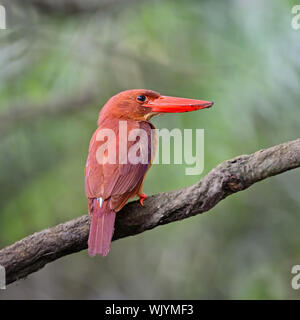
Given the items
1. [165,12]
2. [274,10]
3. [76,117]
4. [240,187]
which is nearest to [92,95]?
[76,117]

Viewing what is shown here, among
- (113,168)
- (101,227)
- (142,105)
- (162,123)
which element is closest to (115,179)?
(113,168)

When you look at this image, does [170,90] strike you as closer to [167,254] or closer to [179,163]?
[179,163]

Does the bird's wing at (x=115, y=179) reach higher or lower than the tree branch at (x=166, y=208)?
higher

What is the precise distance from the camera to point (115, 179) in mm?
3191

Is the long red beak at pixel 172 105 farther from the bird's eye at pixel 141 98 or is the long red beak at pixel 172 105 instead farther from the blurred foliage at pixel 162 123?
the blurred foliage at pixel 162 123

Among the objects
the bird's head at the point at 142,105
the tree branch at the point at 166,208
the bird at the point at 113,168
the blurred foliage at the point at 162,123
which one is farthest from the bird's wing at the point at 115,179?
the blurred foliage at the point at 162,123

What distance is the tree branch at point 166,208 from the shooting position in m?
2.85

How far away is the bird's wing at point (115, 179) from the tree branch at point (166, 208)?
0.35 ft

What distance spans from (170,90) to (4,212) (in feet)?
5.36

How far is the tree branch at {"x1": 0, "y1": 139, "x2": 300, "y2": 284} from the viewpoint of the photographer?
2.85m

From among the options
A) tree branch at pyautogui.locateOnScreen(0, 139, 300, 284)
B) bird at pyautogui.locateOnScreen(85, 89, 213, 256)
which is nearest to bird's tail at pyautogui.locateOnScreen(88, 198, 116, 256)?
bird at pyautogui.locateOnScreen(85, 89, 213, 256)

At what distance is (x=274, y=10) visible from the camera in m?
4.59

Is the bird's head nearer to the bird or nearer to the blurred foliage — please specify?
the bird

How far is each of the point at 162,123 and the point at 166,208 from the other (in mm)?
1816
